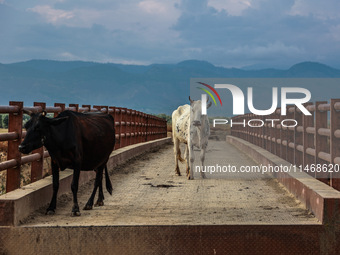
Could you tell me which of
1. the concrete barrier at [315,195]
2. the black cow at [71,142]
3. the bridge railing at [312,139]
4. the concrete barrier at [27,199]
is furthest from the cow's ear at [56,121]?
the bridge railing at [312,139]

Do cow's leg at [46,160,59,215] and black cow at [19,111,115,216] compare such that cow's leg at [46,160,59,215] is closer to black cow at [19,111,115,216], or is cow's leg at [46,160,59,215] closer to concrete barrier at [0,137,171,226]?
black cow at [19,111,115,216]

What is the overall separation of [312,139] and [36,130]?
549 cm

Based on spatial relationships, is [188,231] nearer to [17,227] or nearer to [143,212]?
[143,212]

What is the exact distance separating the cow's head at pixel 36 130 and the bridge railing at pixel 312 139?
12.9ft

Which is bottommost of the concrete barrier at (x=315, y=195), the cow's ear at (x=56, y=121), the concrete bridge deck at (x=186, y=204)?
the concrete bridge deck at (x=186, y=204)

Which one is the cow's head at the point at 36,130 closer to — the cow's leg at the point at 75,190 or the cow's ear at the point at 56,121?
the cow's ear at the point at 56,121

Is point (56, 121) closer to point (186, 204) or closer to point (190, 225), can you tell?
point (190, 225)

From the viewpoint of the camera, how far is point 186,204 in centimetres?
735

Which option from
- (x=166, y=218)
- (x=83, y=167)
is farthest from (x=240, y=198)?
(x=83, y=167)

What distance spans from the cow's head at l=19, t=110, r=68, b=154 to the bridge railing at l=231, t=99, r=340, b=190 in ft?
12.9

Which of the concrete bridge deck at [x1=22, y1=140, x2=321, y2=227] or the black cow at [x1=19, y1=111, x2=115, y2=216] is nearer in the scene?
the concrete bridge deck at [x1=22, y1=140, x2=321, y2=227]

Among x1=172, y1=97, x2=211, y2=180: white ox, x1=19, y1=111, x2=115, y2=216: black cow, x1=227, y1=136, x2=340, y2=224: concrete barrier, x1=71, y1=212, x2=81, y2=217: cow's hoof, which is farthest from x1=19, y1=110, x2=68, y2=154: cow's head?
x1=172, y1=97, x2=211, y2=180: white ox

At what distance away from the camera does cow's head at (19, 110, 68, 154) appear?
6179 millimetres

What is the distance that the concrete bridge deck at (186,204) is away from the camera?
19.8 feet
